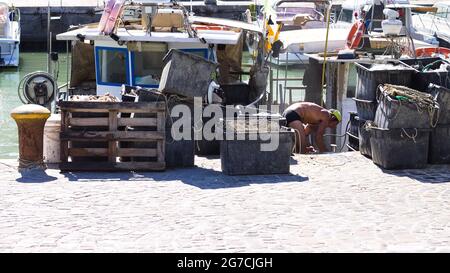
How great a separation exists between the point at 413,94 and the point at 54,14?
105ft

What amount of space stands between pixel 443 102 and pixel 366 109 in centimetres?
112

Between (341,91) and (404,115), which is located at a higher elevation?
(404,115)

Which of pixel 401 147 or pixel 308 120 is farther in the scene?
pixel 308 120

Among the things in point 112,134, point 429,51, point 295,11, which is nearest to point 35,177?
point 112,134

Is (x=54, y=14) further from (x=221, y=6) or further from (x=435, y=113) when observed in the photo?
(x=435, y=113)

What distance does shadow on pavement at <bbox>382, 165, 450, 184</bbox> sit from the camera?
34.9 feet

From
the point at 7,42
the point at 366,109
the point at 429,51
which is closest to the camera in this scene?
the point at 366,109

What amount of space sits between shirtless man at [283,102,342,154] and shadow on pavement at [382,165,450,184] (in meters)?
2.68

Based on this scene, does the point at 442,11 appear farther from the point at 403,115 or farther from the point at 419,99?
the point at 403,115

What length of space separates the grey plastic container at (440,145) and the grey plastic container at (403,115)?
0.26m

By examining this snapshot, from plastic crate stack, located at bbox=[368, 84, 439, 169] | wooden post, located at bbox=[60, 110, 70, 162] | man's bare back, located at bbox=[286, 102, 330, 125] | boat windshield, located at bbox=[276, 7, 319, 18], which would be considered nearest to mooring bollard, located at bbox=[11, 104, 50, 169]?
wooden post, located at bbox=[60, 110, 70, 162]

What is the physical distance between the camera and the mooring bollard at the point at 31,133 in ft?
35.2

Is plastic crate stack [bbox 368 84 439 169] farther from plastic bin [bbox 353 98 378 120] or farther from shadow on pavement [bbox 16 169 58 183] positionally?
shadow on pavement [bbox 16 169 58 183]

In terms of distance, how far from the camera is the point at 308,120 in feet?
46.2
